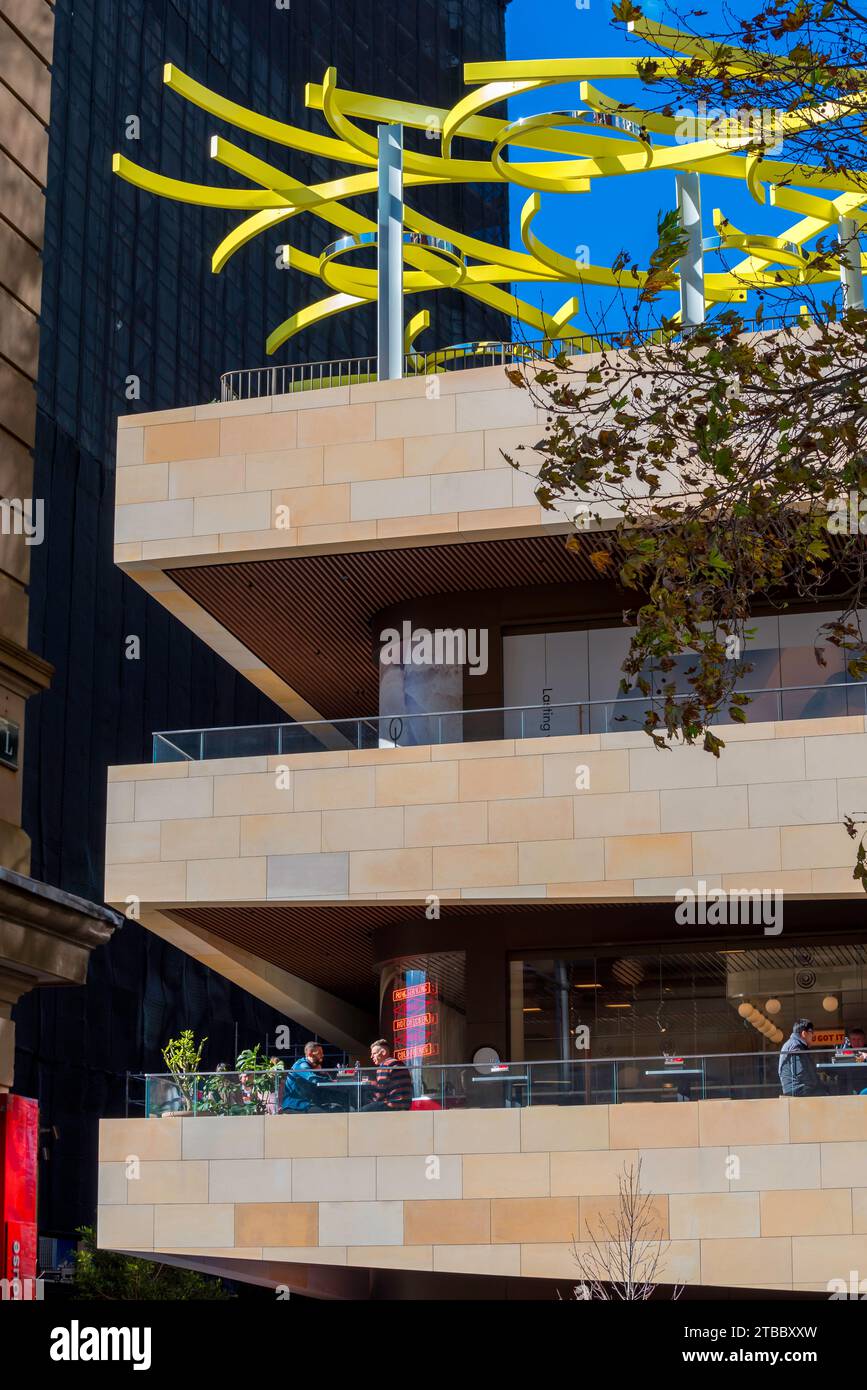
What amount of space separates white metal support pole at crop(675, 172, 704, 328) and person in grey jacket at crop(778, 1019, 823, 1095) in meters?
10.9

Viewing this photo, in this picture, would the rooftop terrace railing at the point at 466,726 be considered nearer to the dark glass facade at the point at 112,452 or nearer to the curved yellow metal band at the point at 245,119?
the curved yellow metal band at the point at 245,119

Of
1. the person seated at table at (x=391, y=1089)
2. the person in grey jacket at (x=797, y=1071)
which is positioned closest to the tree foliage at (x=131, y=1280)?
the person seated at table at (x=391, y=1089)

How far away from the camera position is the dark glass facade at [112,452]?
52.9m

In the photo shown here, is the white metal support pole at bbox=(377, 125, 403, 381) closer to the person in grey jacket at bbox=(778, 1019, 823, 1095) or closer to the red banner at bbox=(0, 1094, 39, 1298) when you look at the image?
the person in grey jacket at bbox=(778, 1019, 823, 1095)

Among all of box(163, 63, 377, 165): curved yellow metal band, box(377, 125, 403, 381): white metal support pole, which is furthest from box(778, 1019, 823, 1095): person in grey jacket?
box(163, 63, 377, 165): curved yellow metal band

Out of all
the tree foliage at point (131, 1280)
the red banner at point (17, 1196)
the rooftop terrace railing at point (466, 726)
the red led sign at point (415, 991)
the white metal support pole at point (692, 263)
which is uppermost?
the white metal support pole at point (692, 263)

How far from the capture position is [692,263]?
29.6m

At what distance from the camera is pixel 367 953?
3328 cm

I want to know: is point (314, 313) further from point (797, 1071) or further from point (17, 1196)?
point (17, 1196)

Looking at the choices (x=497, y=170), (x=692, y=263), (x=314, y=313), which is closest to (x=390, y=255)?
(x=497, y=170)

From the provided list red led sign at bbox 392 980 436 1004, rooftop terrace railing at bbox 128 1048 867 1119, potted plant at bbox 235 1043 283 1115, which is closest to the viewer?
rooftop terrace railing at bbox 128 1048 867 1119

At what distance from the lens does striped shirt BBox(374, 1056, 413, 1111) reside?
81.9ft

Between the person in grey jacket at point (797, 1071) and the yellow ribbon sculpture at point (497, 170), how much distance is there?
466 inches

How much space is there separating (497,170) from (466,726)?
29.6ft
